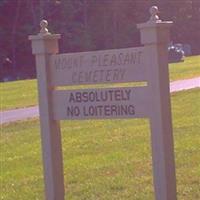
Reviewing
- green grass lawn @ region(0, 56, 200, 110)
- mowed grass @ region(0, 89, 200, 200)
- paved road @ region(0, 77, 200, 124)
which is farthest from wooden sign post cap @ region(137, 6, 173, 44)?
green grass lawn @ region(0, 56, 200, 110)

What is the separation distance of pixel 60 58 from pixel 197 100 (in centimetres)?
1621

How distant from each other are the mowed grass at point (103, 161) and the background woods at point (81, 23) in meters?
46.9

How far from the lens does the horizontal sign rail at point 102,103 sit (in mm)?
8124

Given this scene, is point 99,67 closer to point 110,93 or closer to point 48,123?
point 110,93

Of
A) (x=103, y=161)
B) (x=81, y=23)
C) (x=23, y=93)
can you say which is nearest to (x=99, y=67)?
(x=103, y=161)

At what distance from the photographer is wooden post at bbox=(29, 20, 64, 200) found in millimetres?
8977

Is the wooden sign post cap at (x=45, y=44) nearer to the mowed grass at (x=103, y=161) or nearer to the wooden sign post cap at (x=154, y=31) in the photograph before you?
the wooden sign post cap at (x=154, y=31)

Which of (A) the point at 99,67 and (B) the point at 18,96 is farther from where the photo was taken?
(B) the point at 18,96

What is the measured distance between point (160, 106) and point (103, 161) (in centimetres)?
536

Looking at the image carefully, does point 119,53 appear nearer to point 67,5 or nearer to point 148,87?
point 148,87

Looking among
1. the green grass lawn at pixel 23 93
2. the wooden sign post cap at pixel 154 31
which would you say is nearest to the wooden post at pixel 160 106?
the wooden sign post cap at pixel 154 31

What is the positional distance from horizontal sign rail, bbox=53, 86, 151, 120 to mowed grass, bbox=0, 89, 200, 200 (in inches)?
66.5

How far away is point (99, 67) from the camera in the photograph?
8461 mm

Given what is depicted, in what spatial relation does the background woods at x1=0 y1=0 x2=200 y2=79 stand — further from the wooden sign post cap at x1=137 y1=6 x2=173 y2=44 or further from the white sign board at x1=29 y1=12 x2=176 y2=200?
the wooden sign post cap at x1=137 y1=6 x2=173 y2=44
